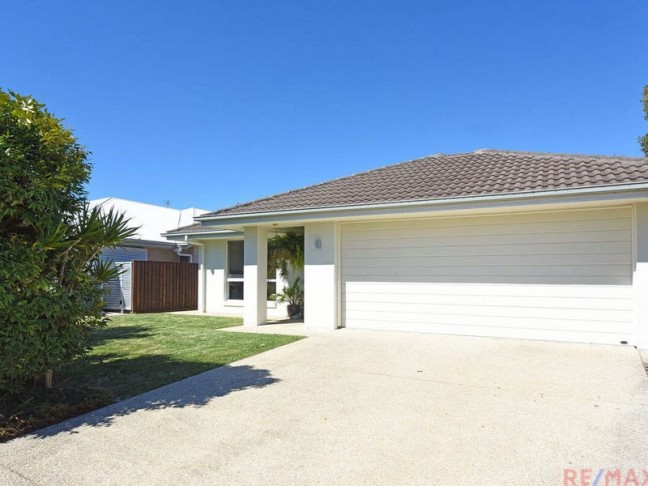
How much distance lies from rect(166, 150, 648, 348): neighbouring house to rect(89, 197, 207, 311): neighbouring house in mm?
3652

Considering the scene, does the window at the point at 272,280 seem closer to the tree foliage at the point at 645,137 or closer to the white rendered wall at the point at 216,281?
the white rendered wall at the point at 216,281


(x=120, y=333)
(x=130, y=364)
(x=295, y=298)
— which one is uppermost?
(x=295, y=298)

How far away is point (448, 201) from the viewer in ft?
27.2

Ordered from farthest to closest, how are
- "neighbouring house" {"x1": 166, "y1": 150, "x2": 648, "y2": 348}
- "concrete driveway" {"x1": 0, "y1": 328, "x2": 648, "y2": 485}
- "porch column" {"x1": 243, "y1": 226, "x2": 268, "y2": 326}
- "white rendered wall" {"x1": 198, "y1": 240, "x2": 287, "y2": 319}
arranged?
"white rendered wall" {"x1": 198, "y1": 240, "x2": 287, "y2": 319} → "porch column" {"x1": 243, "y1": 226, "x2": 268, "y2": 326} → "neighbouring house" {"x1": 166, "y1": 150, "x2": 648, "y2": 348} → "concrete driveway" {"x1": 0, "y1": 328, "x2": 648, "y2": 485}

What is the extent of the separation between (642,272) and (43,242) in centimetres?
934

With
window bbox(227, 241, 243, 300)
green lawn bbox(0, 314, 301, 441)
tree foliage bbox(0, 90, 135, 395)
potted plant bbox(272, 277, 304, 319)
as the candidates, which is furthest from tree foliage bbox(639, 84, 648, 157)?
tree foliage bbox(0, 90, 135, 395)

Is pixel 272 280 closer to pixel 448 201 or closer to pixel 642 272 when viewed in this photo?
pixel 448 201

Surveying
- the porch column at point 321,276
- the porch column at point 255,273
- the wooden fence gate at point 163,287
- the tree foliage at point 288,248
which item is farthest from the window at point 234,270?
the porch column at point 321,276

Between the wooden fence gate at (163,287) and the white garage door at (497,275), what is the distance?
944cm

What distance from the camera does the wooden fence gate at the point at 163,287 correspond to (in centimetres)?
1588

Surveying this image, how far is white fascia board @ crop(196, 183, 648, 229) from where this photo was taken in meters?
6.98

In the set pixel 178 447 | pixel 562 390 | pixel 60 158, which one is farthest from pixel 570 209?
pixel 60 158
